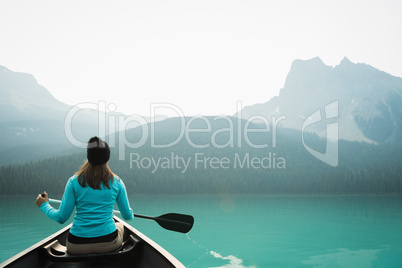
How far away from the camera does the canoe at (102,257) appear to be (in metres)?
4.27

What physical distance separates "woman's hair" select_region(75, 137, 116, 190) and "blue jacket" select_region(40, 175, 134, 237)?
6 centimetres

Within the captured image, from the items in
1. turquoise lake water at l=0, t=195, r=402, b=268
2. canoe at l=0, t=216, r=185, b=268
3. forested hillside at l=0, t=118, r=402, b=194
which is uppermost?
canoe at l=0, t=216, r=185, b=268

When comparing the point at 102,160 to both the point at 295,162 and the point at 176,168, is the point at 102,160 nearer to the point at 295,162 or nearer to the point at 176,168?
the point at 176,168

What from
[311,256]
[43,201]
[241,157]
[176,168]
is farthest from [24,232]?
[241,157]

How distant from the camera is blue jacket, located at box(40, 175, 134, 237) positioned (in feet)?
12.8

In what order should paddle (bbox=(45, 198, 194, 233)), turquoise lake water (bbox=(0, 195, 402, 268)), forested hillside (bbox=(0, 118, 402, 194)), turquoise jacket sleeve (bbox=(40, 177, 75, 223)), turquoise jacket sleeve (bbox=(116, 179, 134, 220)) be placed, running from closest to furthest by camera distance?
turquoise jacket sleeve (bbox=(40, 177, 75, 223)) < turquoise jacket sleeve (bbox=(116, 179, 134, 220)) < paddle (bbox=(45, 198, 194, 233)) < turquoise lake water (bbox=(0, 195, 402, 268)) < forested hillside (bbox=(0, 118, 402, 194))

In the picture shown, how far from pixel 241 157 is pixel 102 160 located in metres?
148

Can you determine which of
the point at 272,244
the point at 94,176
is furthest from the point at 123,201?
the point at 272,244

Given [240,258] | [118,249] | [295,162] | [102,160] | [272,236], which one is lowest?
[295,162]

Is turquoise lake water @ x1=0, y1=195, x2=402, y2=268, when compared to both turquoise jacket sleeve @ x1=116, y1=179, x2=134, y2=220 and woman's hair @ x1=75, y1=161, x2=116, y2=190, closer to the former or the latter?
turquoise jacket sleeve @ x1=116, y1=179, x2=134, y2=220

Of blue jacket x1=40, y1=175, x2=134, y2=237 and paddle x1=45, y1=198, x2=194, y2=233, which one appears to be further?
paddle x1=45, y1=198, x2=194, y2=233

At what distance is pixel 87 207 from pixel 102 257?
2.57 feet

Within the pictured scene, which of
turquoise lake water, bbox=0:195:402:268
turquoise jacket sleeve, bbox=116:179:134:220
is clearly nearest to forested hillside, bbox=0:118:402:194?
turquoise lake water, bbox=0:195:402:268

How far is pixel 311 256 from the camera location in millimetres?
17172
